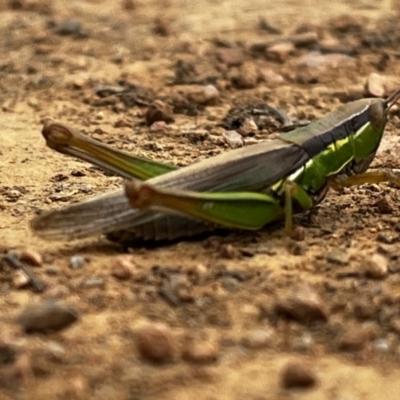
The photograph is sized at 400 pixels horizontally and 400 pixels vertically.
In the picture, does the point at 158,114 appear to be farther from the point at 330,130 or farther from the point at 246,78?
the point at 330,130

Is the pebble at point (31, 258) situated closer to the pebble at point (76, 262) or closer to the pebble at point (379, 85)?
the pebble at point (76, 262)

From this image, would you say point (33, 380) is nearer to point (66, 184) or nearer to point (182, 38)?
point (66, 184)

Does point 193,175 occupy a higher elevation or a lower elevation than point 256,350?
higher

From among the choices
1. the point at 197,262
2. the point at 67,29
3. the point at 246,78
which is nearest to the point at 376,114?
the point at 197,262

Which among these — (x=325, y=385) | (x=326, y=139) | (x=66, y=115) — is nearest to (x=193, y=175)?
(x=326, y=139)

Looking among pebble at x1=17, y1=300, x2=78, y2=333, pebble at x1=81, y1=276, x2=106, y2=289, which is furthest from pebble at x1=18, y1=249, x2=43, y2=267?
pebble at x1=17, y1=300, x2=78, y2=333

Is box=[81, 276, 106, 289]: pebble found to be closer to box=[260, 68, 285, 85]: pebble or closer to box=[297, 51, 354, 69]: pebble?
box=[260, 68, 285, 85]: pebble

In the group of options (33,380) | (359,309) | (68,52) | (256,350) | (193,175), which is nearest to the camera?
(33,380)
